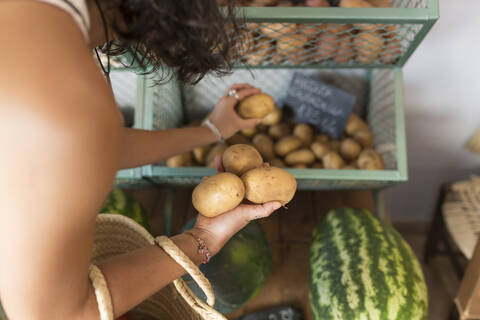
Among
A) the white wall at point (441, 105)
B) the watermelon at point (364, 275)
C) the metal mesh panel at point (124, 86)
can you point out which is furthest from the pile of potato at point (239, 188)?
the white wall at point (441, 105)

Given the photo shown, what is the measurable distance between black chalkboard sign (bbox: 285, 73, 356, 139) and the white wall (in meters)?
0.29

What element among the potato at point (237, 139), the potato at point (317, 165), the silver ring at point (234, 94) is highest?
the silver ring at point (234, 94)

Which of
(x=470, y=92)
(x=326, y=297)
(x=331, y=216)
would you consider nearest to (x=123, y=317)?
(x=326, y=297)

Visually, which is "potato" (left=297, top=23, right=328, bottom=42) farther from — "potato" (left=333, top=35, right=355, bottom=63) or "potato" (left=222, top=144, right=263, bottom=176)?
"potato" (left=222, top=144, right=263, bottom=176)

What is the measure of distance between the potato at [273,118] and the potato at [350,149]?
0.67 feet

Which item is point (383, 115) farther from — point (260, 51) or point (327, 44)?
point (260, 51)

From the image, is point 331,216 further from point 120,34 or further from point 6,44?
A: point 6,44

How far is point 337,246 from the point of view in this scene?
34.0 inches

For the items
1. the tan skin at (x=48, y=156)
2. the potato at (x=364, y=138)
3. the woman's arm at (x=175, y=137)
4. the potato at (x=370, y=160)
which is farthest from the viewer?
the potato at (x=364, y=138)

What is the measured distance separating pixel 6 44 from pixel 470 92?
128cm

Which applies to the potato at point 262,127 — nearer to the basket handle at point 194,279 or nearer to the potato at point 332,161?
the potato at point 332,161

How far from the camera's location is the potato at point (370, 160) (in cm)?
94

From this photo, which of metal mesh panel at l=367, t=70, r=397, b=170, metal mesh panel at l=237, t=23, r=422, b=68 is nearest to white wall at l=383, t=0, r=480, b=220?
metal mesh panel at l=367, t=70, r=397, b=170

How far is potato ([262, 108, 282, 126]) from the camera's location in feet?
3.58
